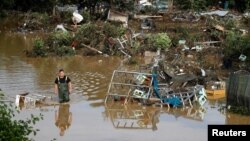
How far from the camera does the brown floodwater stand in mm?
13570

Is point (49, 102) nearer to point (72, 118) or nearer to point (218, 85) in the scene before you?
point (72, 118)

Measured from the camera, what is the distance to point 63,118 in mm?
14961

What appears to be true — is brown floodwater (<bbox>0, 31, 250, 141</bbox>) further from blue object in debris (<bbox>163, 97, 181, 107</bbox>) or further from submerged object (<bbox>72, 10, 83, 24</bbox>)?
submerged object (<bbox>72, 10, 83, 24</bbox>)

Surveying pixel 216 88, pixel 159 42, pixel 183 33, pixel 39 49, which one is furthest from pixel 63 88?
pixel 183 33

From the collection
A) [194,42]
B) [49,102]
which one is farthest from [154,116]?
[194,42]

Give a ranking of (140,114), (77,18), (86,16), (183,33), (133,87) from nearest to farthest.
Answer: (140,114), (133,87), (183,33), (77,18), (86,16)

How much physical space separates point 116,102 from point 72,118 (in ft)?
6.54

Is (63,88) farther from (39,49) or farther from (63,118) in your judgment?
(39,49)

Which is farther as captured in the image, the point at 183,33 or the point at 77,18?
the point at 77,18

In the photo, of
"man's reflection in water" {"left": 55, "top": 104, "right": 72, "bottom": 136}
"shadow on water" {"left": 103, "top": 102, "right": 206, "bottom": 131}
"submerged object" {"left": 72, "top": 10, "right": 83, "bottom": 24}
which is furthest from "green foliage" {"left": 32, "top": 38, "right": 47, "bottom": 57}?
"submerged object" {"left": 72, "top": 10, "right": 83, "bottom": 24}

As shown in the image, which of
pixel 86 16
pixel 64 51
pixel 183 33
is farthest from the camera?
pixel 86 16

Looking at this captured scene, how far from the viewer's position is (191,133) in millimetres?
13758

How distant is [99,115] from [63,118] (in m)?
0.98

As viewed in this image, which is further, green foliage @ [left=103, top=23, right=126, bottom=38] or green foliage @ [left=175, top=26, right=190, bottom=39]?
green foliage @ [left=175, top=26, right=190, bottom=39]
